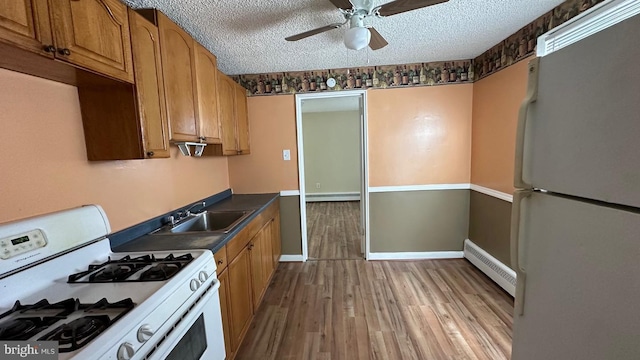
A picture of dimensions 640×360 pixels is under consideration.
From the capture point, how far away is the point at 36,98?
1.16 m

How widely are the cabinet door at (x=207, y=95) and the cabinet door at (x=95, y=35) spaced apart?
0.63m

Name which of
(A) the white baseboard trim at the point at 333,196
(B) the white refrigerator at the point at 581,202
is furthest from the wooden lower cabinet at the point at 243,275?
(A) the white baseboard trim at the point at 333,196

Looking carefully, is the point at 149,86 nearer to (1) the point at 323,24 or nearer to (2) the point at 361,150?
(1) the point at 323,24

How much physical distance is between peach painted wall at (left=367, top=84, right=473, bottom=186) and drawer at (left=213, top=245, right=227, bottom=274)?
2.06 m

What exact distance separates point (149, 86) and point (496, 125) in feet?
9.71

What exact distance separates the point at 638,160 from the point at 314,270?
2.82 meters

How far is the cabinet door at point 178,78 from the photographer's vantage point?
157 cm

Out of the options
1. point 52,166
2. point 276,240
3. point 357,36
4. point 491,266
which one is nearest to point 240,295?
point 276,240

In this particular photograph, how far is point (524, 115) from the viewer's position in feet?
2.98

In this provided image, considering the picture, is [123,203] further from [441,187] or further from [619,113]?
[441,187]

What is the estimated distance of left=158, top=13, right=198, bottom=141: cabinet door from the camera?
1.57 meters

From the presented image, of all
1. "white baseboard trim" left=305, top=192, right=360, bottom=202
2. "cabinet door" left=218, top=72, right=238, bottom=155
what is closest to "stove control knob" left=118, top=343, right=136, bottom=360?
"cabinet door" left=218, top=72, right=238, bottom=155

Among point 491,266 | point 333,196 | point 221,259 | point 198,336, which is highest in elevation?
point 221,259

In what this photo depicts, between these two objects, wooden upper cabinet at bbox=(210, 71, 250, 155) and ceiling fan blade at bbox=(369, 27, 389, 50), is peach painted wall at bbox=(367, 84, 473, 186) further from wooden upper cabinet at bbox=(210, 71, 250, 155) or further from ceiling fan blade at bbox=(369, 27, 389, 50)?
wooden upper cabinet at bbox=(210, 71, 250, 155)
